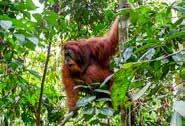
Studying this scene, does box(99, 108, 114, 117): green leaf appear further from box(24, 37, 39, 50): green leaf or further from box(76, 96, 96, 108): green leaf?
box(24, 37, 39, 50): green leaf

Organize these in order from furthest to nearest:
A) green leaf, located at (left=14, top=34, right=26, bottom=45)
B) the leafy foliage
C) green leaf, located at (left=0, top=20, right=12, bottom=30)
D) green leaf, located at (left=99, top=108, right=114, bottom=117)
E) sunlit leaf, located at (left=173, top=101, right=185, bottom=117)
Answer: green leaf, located at (left=99, top=108, right=114, bottom=117), green leaf, located at (left=14, top=34, right=26, bottom=45), green leaf, located at (left=0, top=20, right=12, bottom=30), the leafy foliage, sunlit leaf, located at (left=173, top=101, right=185, bottom=117)

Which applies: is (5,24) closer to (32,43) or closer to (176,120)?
A: (32,43)

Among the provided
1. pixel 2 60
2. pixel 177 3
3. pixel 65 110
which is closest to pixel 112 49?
pixel 65 110

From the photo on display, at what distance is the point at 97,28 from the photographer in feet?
8.71

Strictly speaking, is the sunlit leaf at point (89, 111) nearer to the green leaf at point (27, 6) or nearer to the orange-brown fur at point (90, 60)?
the green leaf at point (27, 6)

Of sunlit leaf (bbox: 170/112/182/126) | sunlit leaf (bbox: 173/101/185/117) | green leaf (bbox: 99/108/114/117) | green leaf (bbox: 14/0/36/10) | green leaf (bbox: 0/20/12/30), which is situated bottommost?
green leaf (bbox: 99/108/114/117)

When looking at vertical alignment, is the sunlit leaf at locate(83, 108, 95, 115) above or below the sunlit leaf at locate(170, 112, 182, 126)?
below

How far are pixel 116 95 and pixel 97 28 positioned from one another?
69.7 inches

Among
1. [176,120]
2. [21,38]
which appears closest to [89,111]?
[21,38]

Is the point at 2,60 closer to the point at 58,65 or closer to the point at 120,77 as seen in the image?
the point at 120,77

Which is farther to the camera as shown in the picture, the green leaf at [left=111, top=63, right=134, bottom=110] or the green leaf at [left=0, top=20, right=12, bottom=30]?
the green leaf at [left=0, top=20, right=12, bottom=30]

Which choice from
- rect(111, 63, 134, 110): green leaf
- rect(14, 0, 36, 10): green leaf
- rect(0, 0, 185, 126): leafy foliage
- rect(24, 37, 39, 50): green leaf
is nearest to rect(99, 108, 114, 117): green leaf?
rect(0, 0, 185, 126): leafy foliage

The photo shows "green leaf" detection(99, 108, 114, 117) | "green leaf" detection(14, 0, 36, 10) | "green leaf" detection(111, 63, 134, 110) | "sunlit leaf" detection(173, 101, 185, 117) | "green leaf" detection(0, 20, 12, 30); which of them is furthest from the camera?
"green leaf" detection(99, 108, 114, 117)

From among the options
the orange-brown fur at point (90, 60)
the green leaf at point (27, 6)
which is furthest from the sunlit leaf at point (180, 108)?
the orange-brown fur at point (90, 60)
